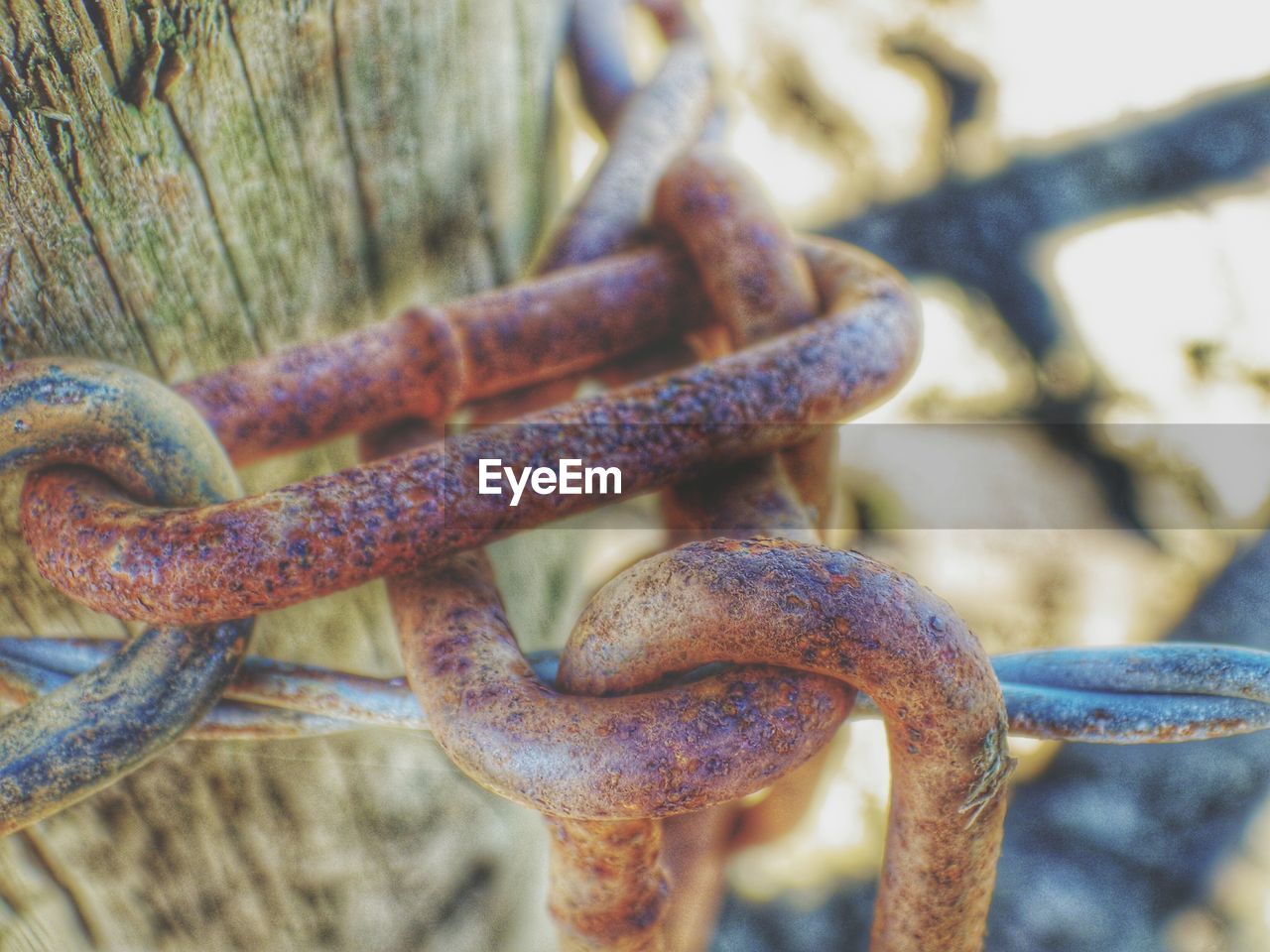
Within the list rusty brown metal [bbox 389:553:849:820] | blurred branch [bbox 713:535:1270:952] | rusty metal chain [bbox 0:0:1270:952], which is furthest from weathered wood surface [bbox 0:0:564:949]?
blurred branch [bbox 713:535:1270:952]

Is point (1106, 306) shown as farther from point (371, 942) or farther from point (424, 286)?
point (371, 942)

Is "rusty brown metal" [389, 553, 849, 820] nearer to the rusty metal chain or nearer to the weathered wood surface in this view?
the rusty metal chain

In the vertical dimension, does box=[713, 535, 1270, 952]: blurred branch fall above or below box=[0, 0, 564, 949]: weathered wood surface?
below

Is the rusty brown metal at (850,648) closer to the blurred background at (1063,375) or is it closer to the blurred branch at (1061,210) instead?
the blurred background at (1063,375)

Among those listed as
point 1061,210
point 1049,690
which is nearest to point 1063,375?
point 1061,210

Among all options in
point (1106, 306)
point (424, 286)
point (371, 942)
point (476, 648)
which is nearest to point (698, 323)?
point (424, 286)

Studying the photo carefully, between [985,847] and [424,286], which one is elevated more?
[424,286]
